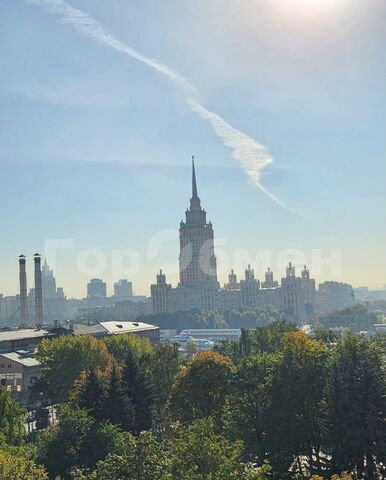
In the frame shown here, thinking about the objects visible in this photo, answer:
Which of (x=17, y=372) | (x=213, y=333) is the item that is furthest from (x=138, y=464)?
(x=213, y=333)

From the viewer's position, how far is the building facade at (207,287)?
179 meters

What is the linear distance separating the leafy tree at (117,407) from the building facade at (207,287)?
474 ft

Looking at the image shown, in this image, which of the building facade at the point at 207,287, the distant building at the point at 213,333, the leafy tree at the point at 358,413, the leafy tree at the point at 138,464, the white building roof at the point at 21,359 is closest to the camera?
the leafy tree at the point at 138,464

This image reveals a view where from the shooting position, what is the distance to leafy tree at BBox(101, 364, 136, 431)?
33.3m

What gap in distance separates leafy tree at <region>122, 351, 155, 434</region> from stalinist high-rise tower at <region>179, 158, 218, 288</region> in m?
148

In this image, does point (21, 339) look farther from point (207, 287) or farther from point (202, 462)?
point (207, 287)

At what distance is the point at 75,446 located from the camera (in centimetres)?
2788

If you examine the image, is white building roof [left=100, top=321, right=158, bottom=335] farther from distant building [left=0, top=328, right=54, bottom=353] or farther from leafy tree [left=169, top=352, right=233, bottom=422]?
leafy tree [left=169, top=352, right=233, bottom=422]

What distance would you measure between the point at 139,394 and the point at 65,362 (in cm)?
1470

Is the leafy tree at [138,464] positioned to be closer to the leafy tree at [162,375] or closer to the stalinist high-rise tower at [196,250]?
the leafy tree at [162,375]

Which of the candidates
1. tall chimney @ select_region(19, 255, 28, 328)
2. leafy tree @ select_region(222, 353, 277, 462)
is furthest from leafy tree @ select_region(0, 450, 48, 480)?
tall chimney @ select_region(19, 255, 28, 328)

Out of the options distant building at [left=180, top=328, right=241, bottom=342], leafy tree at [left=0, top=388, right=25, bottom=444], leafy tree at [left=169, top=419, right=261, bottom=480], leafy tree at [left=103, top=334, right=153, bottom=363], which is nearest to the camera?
leafy tree at [left=169, top=419, right=261, bottom=480]

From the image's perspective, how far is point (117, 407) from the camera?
110ft

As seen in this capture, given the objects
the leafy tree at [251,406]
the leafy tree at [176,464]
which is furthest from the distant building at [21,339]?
the leafy tree at [176,464]
